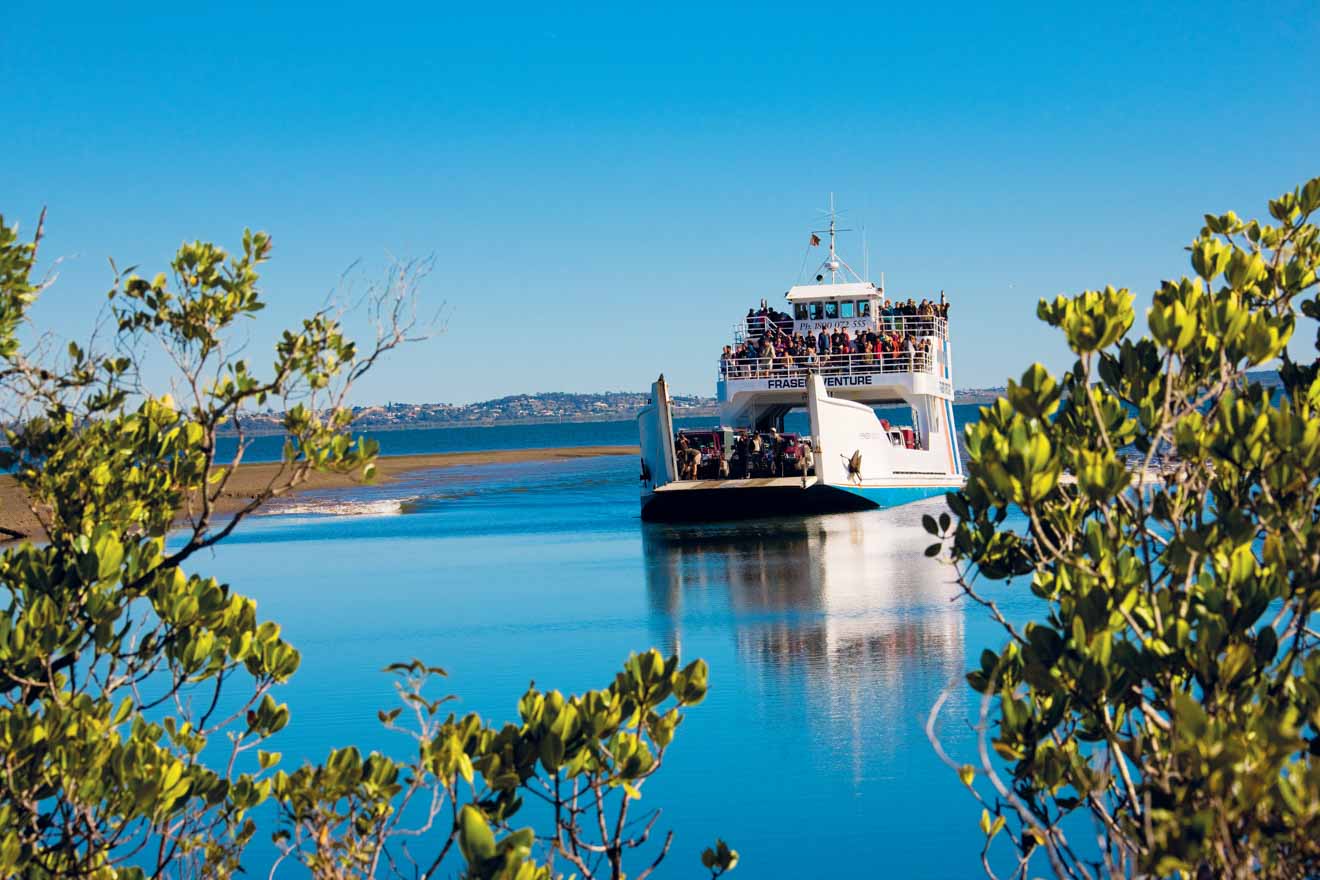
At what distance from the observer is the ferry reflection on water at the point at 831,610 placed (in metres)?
12.7

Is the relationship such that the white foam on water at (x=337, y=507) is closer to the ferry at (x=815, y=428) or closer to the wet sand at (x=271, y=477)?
the wet sand at (x=271, y=477)

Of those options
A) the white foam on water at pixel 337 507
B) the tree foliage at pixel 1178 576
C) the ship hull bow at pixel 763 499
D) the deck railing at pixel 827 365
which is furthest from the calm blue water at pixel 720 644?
the white foam on water at pixel 337 507

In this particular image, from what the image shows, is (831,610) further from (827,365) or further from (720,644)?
(827,365)

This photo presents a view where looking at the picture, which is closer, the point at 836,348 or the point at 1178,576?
the point at 1178,576

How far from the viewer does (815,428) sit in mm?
27219

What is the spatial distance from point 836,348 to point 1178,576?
2744 cm

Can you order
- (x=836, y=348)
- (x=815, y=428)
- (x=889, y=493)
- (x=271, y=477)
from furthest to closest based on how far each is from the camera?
(x=271, y=477), (x=836, y=348), (x=889, y=493), (x=815, y=428)

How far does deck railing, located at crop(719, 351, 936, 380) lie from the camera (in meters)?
30.2

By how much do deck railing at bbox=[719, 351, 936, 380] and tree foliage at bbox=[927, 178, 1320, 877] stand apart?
24832 millimetres

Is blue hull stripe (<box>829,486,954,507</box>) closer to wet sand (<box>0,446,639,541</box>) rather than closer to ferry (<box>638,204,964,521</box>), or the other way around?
ferry (<box>638,204,964,521</box>)

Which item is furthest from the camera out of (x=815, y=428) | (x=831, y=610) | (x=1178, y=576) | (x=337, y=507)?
(x=337, y=507)

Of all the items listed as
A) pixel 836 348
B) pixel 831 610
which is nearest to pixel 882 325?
pixel 836 348

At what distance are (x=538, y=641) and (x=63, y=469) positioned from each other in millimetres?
11660

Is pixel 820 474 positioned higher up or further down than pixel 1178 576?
further down
